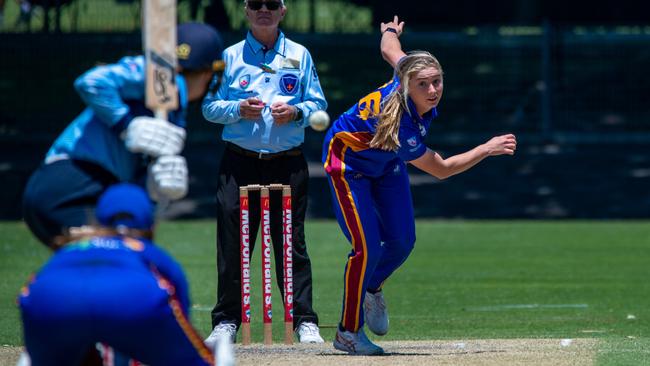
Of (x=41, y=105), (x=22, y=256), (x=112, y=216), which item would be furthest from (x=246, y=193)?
(x=41, y=105)

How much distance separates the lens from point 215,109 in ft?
28.2

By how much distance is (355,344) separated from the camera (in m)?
7.91

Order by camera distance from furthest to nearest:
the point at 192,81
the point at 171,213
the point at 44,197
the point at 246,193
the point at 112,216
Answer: the point at 171,213 < the point at 246,193 < the point at 192,81 < the point at 44,197 < the point at 112,216

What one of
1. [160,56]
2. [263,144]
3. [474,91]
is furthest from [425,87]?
[474,91]

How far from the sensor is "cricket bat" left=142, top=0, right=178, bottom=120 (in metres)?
5.77

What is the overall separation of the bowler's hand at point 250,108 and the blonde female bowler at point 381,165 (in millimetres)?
659

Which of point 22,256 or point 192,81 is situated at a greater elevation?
point 192,81

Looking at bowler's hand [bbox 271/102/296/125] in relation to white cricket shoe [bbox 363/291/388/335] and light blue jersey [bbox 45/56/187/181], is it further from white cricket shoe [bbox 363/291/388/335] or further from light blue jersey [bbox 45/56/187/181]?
light blue jersey [bbox 45/56/187/181]

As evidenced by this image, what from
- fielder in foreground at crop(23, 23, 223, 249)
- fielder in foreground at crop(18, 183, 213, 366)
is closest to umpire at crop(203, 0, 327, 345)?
fielder in foreground at crop(23, 23, 223, 249)

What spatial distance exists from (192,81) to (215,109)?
2.47 meters

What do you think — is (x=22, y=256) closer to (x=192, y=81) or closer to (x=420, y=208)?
(x=420, y=208)

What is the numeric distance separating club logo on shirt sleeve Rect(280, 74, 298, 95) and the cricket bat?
9.52 feet

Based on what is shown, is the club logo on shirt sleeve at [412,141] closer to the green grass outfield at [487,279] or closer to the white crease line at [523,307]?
the green grass outfield at [487,279]

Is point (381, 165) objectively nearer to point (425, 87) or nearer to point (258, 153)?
point (425, 87)
